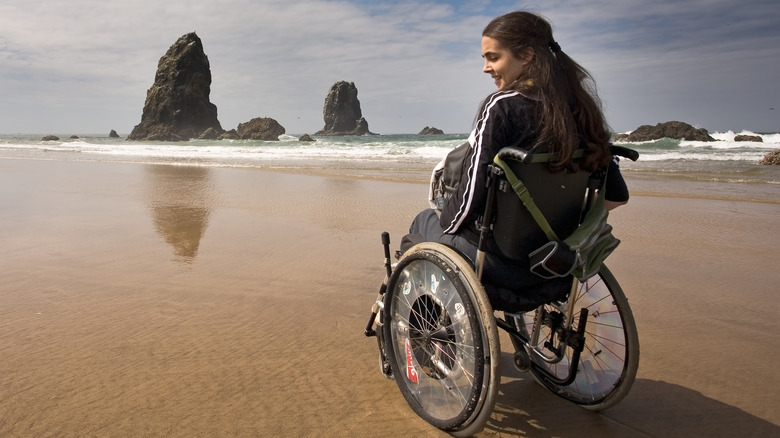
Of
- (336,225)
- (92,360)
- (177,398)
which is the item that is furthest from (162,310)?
(336,225)

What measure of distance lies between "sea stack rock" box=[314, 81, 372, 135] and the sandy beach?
9834 cm

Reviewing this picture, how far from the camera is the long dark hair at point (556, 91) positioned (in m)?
1.78

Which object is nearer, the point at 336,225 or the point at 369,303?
the point at 369,303

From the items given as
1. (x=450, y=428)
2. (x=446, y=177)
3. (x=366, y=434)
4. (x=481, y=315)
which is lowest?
(x=366, y=434)

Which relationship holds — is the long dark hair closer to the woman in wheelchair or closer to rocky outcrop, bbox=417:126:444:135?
the woman in wheelchair

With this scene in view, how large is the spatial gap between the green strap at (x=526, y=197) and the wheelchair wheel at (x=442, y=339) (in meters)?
0.29

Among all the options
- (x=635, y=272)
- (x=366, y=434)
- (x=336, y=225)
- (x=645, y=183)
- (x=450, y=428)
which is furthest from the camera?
(x=645, y=183)

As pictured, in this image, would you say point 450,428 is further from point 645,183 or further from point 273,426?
point 645,183

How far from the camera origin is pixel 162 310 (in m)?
3.40


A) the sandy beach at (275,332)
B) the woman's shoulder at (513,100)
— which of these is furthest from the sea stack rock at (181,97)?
the woman's shoulder at (513,100)

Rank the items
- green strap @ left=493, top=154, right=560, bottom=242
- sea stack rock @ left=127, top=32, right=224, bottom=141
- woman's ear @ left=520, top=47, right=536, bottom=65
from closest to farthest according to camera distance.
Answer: green strap @ left=493, top=154, right=560, bottom=242 < woman's ear @ left=520, top=47, right=536, bottom=65 < sea stack rock @ left=127, top=32, right=224, bottom=141

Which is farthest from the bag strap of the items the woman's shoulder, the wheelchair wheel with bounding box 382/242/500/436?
the wheelchair wheel with bounding box 382/242/500/436

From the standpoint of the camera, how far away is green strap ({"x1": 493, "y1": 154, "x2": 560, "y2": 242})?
5.77 feet

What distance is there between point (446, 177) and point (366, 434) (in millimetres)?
1079
